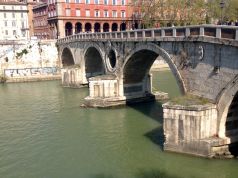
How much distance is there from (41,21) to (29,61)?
29.3 metres

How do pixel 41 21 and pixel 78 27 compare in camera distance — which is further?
pixel 41 21

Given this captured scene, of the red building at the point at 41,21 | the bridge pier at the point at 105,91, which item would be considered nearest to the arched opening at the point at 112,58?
the bridge pier at the point at 105,91

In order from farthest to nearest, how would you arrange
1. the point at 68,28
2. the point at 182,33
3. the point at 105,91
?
the point at 68,28 < the point at 105,91 < the point at 182,33

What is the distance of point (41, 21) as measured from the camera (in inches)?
3536

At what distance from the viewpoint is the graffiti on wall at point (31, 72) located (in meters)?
60.3

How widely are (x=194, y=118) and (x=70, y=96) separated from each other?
26.7 metres

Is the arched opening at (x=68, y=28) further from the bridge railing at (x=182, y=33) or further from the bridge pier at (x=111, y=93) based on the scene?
the bridge pier at (x=111, y=93)

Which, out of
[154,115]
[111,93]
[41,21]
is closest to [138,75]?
[111,93]

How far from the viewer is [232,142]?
21.2 m

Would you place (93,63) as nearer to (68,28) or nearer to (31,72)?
(31,72)

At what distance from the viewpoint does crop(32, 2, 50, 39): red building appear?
84.9 metres

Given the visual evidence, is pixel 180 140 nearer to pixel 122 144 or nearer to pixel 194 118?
pixel 194 118

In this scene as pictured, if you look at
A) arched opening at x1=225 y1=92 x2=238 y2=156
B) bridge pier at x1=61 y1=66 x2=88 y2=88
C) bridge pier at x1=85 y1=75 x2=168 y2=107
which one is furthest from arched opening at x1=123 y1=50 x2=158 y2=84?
bridge pier at x1=61 y1=66 x2=88 y2=88

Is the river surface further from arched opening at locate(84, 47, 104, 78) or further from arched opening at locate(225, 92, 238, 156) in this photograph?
arched opening at locate(84, 47, 104, 78)
